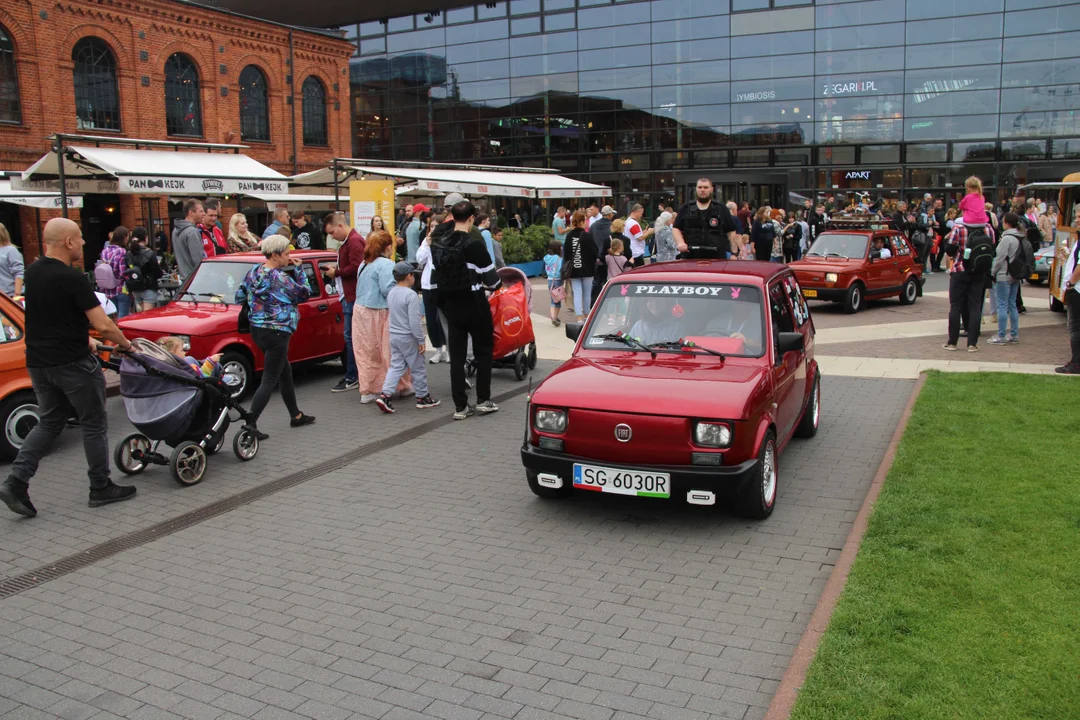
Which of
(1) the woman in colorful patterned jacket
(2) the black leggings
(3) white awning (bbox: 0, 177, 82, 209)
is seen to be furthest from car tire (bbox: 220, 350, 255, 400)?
(3) white awning (bbox: 0, 177, 82, 209)

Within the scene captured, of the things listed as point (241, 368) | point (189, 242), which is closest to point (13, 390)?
point (241, 368)

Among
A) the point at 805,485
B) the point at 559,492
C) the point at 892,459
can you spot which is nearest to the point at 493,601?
the point at 559,492

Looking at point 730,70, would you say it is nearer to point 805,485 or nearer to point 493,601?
point 805,485

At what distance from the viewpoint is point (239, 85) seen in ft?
112

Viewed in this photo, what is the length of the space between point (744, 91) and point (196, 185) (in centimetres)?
2665

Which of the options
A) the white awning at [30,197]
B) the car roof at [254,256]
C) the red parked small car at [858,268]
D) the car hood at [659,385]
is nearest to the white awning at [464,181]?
the white awning at [30,197]

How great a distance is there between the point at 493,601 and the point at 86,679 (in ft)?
6.93

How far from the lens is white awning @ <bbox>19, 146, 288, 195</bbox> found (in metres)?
15.2

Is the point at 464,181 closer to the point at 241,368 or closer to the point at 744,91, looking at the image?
the point at 241,368

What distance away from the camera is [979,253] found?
11.8 metres

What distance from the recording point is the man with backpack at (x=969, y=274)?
468 inches

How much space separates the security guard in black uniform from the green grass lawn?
3944 mm

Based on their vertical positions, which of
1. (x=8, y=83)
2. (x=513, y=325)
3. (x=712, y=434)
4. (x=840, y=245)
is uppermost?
(x=8, y=83)

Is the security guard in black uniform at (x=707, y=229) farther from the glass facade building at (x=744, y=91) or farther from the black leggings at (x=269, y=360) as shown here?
the glass facade building at (x=744, y=91)
